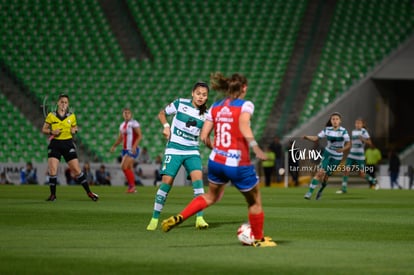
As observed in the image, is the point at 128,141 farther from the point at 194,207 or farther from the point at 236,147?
the point at 236,147

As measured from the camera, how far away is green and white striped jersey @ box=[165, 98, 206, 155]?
14.0 m

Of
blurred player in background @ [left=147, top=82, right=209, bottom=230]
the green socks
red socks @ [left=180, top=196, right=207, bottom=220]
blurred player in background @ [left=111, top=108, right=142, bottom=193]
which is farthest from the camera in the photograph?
blurred player in background @ [left=111, top=108, right=142, bottom=193]

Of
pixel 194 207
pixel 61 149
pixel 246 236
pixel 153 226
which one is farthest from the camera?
pixel 61 149

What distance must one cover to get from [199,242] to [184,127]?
9.84 feet

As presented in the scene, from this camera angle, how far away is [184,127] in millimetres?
14078

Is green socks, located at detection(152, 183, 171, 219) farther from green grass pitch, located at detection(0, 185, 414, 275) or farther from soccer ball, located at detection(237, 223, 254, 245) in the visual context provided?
soccer ball, located at detection(237, 223, 254, 245)

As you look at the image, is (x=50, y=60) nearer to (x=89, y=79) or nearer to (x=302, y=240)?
(x=89, y=79)

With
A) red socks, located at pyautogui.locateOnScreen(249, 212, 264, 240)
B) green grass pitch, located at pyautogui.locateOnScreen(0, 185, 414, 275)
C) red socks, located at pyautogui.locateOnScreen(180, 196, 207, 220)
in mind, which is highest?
red socks, located at pyautogui.locateOnScreen(180, 196, 207, 220)

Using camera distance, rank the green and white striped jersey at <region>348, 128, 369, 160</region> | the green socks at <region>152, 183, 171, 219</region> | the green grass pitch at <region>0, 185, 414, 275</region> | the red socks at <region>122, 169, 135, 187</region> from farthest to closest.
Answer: the green and white striped jersey at <region>348, 128, 369, 160</region> < the red socks at <region>122, 169, 135, 187</region> < the green socks at <region>152, 183, 171, 219</region> < the green grass pitch at <region>0, 185, 414, 275</region>

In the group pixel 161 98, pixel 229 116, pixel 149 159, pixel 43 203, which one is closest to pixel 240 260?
pixel 229 116

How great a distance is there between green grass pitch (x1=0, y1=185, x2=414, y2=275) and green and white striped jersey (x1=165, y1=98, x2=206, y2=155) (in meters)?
1.20

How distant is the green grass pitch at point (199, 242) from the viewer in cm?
894

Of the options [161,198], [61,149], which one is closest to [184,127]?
[161,198]

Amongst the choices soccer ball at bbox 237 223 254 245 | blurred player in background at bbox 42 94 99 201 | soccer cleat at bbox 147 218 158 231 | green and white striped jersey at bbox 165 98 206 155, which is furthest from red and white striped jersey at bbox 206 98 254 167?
blurred player in background at bbox 42 94 99 201
